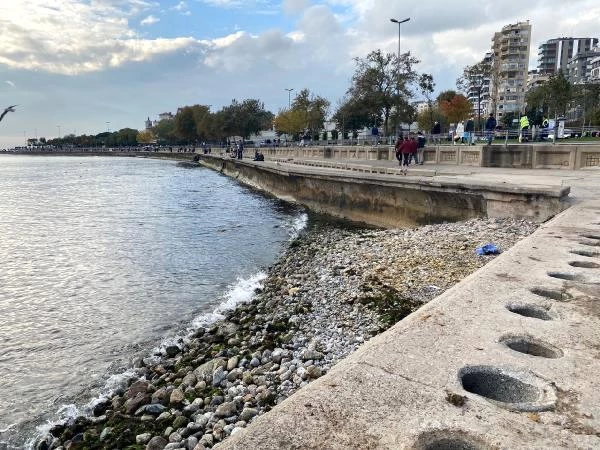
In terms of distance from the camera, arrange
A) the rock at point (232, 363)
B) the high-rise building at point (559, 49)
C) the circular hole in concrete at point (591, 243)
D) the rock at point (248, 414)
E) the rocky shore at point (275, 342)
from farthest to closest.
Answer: the high-rise building at point (559, 49), the circular hole in concrete at point (591, 243), the rock at point (232, 363), the rocky shore at point (275, 342), the rock at point (248, 414)

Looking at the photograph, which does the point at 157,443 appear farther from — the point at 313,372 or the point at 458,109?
the point at 458,109

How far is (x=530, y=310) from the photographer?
5074 mm

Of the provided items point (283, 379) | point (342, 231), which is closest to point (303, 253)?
point (342, 231)

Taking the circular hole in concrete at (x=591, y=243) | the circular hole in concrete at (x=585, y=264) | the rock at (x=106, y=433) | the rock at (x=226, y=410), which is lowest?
the rock at (x=106, y=433)

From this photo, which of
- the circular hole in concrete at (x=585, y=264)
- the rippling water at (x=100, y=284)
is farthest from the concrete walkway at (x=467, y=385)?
the rippling water at (x=100, y=284)

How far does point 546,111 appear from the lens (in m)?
59.2

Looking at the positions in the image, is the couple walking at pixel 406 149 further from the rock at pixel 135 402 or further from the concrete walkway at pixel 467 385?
the rock at pixel 135 402

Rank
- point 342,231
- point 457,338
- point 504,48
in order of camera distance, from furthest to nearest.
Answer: point 504,48 < point 342,231 < point 457,338

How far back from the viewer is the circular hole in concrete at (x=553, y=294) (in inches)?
214

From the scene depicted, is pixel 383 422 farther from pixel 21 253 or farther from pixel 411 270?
pixel 21 253

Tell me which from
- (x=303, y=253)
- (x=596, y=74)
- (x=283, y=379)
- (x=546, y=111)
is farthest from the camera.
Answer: (x=596, y=74)

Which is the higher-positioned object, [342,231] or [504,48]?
[504,48]

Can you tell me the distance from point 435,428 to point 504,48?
14539 cm

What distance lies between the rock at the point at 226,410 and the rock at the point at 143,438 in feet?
2.50
